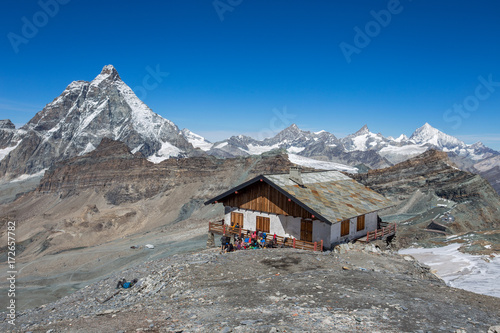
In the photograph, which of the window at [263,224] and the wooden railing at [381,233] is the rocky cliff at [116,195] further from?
the wooden railing at [381,233]

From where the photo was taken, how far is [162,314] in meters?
12.3

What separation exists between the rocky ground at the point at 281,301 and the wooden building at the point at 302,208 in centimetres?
317

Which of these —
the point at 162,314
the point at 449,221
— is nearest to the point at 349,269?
the point at 162,314

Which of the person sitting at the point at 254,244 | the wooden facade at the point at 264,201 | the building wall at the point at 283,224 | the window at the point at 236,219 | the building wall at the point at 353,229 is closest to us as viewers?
the building wall at the point at 283,224

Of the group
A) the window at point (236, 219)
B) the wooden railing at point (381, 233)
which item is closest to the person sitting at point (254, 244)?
the window at point (236, 219)

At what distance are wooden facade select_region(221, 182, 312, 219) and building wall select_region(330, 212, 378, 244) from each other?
196cm

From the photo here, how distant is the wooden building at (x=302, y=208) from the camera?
2348 cm

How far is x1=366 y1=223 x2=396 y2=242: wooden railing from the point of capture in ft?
87.1

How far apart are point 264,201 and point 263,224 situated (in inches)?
66.7

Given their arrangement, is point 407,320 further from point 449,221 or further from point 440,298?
point 449,221

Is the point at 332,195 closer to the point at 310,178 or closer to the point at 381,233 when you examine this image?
the point at 310,178

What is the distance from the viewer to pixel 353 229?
84.5ft

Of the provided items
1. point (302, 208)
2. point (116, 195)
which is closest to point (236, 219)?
point (302, 208)

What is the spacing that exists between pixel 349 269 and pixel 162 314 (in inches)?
375
